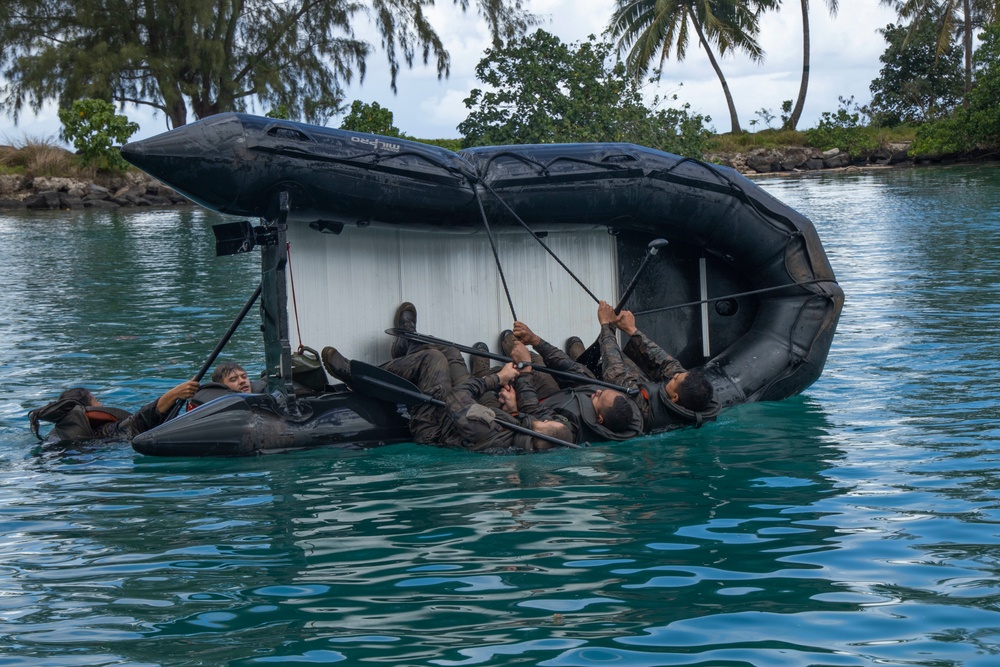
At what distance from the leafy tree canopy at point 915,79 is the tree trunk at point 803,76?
115 inches

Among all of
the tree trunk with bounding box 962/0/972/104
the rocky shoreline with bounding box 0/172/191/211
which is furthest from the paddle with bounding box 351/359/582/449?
the tree trunk with bounding box 962/0/972/104

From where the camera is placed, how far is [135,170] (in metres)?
41.5

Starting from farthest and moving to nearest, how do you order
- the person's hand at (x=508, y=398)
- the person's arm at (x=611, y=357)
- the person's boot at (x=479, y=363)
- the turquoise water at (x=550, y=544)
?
1. the person's boot at (x=479, y=363)
2. the person's arm at (x=611, y=357)
3. the person's hand at (x=508, y=398)
4. the turquoise water at (x=550, y=544)

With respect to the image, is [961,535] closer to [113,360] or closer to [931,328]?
[931,328]

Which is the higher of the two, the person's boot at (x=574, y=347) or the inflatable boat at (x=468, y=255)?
the inflatable boat at (x=468, y=255)

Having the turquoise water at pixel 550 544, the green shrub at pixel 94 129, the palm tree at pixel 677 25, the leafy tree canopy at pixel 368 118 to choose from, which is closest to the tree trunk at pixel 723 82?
the palm tree at pixel 677 25

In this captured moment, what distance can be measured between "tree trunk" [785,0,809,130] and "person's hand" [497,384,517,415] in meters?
40.6

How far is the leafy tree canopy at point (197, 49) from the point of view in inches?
1629

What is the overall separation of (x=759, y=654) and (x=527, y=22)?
137 ft

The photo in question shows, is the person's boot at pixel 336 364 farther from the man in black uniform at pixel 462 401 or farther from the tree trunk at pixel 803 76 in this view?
the tree trunk at pixel 803 76

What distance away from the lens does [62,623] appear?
493 cm

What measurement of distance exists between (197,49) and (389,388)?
3673 cm

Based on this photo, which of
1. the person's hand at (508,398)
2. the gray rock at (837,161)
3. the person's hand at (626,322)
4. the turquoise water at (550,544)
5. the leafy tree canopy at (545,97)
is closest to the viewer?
the turquoise water at (550,544)

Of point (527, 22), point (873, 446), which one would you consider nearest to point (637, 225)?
point (873, 446)
